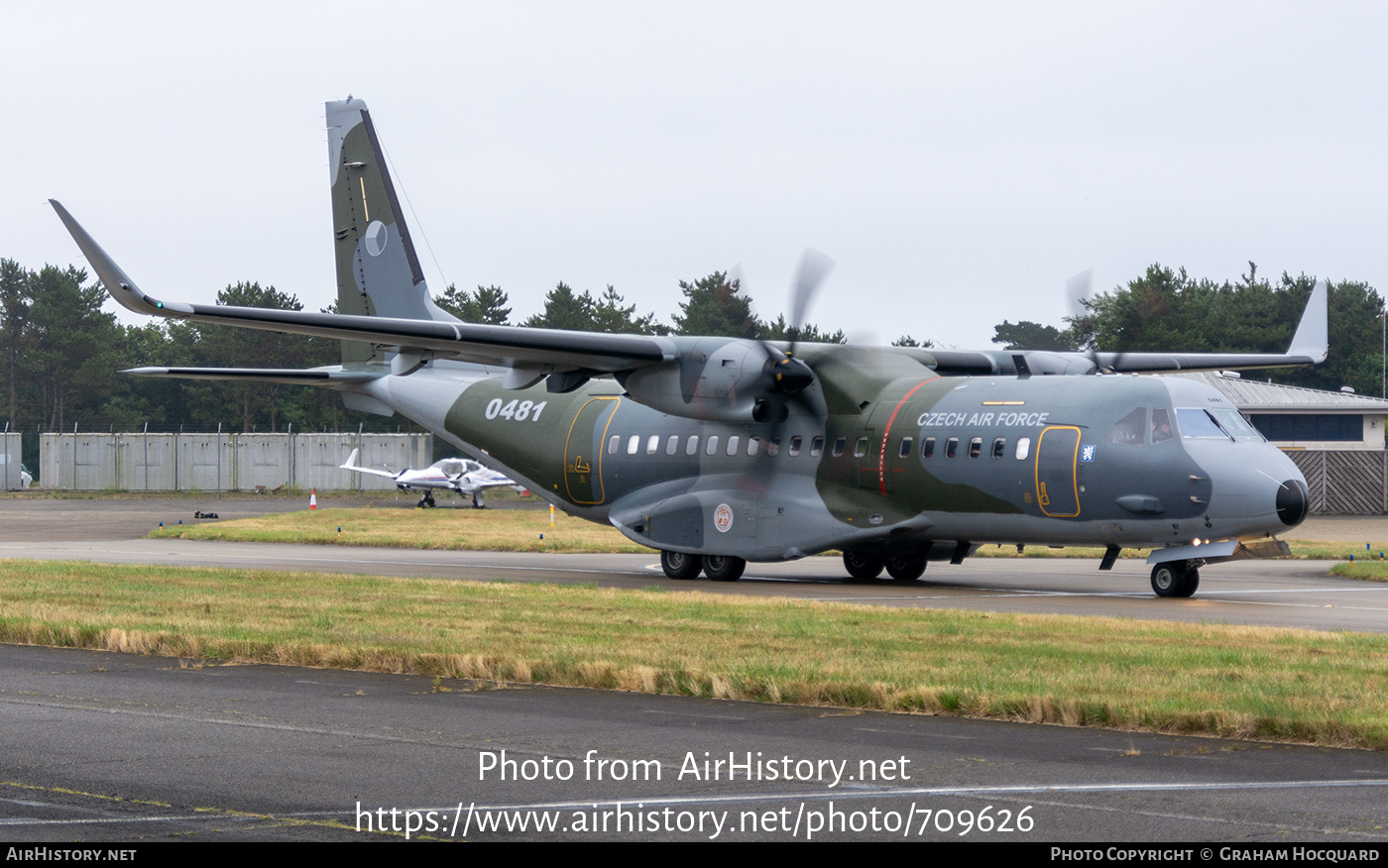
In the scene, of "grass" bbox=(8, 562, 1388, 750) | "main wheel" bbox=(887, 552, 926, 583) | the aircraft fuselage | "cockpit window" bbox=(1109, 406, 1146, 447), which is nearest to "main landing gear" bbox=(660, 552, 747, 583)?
the aircraft fuselage

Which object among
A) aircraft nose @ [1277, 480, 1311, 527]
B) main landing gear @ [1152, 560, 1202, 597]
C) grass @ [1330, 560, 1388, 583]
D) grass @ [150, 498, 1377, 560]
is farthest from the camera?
grass @ [150, 498, 1377, 560]

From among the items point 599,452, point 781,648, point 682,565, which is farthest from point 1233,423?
point 599,452

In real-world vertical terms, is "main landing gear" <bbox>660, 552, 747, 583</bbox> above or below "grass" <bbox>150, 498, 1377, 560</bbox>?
above

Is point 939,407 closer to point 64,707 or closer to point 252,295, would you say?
point 64,707

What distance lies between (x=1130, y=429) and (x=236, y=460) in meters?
59.7

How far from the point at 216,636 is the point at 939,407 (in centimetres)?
1240

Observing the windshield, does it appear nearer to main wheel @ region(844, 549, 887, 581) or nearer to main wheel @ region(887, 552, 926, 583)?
main wheel @ region(887, 552, 926, 583)

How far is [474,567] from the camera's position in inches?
1073

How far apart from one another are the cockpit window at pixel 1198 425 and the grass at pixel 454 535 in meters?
12.0

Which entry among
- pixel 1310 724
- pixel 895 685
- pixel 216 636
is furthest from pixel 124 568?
pixel 1310 724

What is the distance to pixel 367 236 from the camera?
1206 inches

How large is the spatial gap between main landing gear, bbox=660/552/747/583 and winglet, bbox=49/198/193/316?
9888mm

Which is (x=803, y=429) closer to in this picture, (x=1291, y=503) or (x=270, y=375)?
(x=1291, y=503)

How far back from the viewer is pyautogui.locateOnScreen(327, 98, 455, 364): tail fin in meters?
30.1
